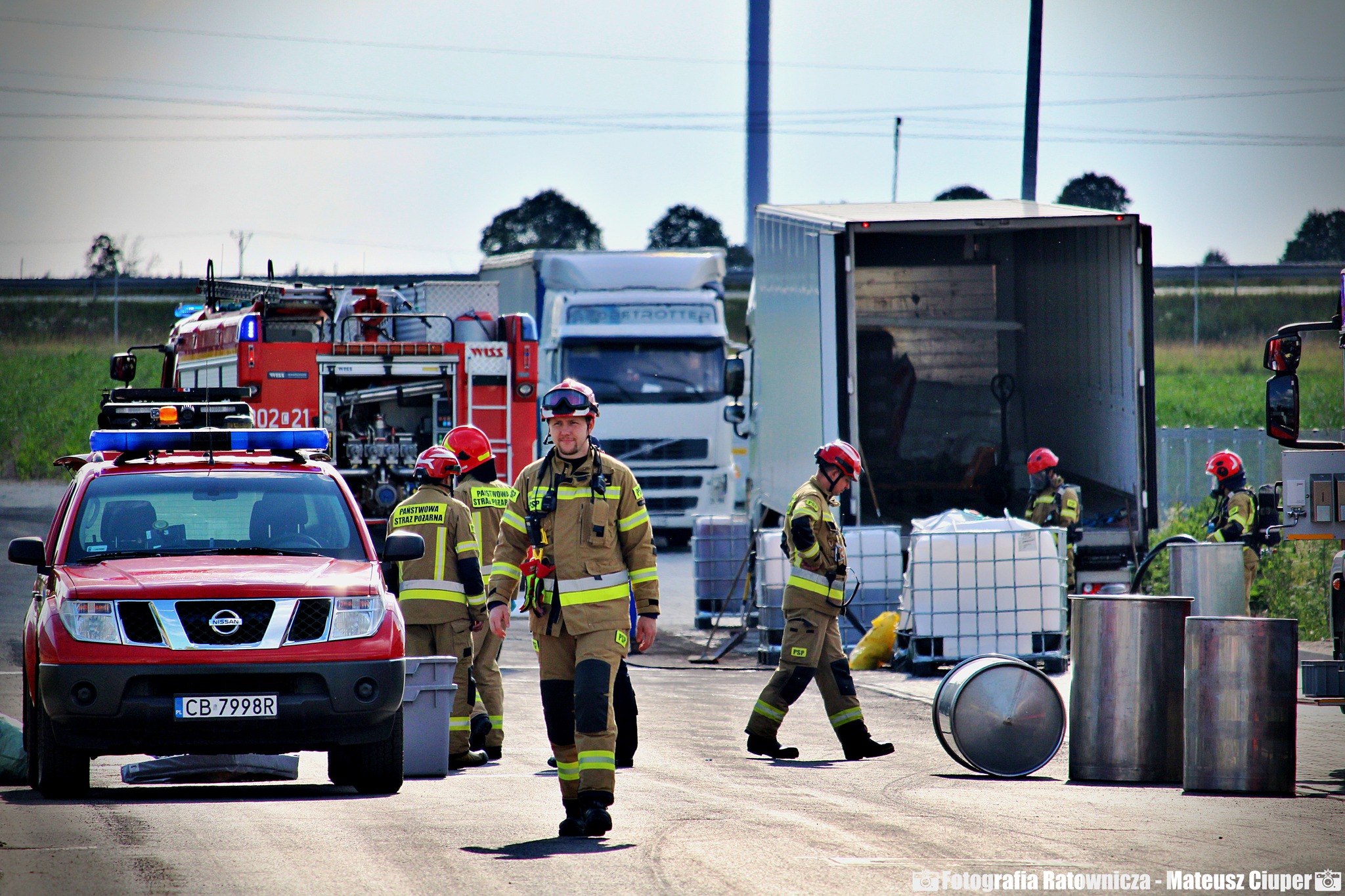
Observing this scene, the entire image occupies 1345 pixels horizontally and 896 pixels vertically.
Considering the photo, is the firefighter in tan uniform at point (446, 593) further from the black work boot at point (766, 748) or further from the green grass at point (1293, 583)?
the green grass at point (1293, 583)

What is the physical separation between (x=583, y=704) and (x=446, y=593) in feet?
8.07

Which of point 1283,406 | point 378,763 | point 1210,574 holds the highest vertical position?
point 1283,406

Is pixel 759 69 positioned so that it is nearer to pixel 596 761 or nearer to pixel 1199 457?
pixel 1199 457

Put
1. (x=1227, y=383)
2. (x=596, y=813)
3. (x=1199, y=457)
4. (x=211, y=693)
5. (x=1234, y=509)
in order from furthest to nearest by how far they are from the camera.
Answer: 1. (x=1227, y=383)
2. (x=1199, y=457)
3. (x=1234, y=509)
4. (x=211, y=693)
5. (x=596, y=813)

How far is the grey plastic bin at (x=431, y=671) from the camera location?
874 cm

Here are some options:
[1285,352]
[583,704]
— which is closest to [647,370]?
[1285,352]

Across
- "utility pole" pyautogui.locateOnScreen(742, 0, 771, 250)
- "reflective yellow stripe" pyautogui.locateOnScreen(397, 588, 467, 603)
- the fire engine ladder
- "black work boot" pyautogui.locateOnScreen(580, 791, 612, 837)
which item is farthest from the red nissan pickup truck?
"utility pole" pyautogui.locateOnScreen(742, 0, 771, 250)

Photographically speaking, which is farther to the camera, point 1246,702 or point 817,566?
point 817,566

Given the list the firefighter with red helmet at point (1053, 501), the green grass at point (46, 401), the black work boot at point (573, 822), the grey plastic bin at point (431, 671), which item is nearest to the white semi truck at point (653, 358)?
the firefighter with red helmet at point (1053, 501)

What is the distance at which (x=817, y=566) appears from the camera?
1023 centimetres

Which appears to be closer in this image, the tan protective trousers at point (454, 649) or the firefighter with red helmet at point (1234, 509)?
the tan protective trousers at point (454, 649)

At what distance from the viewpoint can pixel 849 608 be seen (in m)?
15.7

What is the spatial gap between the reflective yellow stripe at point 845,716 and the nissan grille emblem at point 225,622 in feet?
12.1

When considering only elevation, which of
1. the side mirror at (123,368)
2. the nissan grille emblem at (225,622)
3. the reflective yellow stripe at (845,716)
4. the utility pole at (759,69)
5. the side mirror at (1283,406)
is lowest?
the reflective yellow stripe at (845,716)
